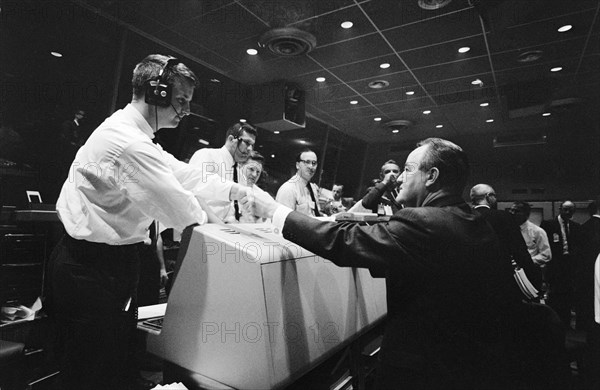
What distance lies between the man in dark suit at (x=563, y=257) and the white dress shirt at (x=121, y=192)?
2542 millimetres

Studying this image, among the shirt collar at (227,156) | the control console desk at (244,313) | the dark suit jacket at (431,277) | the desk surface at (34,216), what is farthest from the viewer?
the shirt collar at (227,156)

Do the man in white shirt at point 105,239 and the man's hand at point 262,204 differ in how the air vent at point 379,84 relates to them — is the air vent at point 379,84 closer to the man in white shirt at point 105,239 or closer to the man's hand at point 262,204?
the man's hand at point 262,204

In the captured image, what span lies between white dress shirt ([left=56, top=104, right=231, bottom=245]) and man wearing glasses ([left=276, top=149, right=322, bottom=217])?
107 inches

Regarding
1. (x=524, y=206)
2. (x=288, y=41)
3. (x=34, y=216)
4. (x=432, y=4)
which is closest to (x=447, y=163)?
(x=524, y=206)

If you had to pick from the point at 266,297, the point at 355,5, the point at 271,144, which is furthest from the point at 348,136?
the point at 266,297

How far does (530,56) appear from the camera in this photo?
8.50 feet

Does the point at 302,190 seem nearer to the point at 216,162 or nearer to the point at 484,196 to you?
the point at 216,162

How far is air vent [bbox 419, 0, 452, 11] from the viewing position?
8.34ft

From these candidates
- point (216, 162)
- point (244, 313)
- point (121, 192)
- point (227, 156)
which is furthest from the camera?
point (227, 156)

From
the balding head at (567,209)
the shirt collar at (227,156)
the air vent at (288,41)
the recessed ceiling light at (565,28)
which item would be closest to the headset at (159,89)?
the shirt collar at (227,156)

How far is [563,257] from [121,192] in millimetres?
2934

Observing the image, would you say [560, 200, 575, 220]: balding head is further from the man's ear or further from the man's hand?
the man's hand

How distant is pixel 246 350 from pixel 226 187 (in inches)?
27.6

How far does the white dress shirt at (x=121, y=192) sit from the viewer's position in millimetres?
1121
